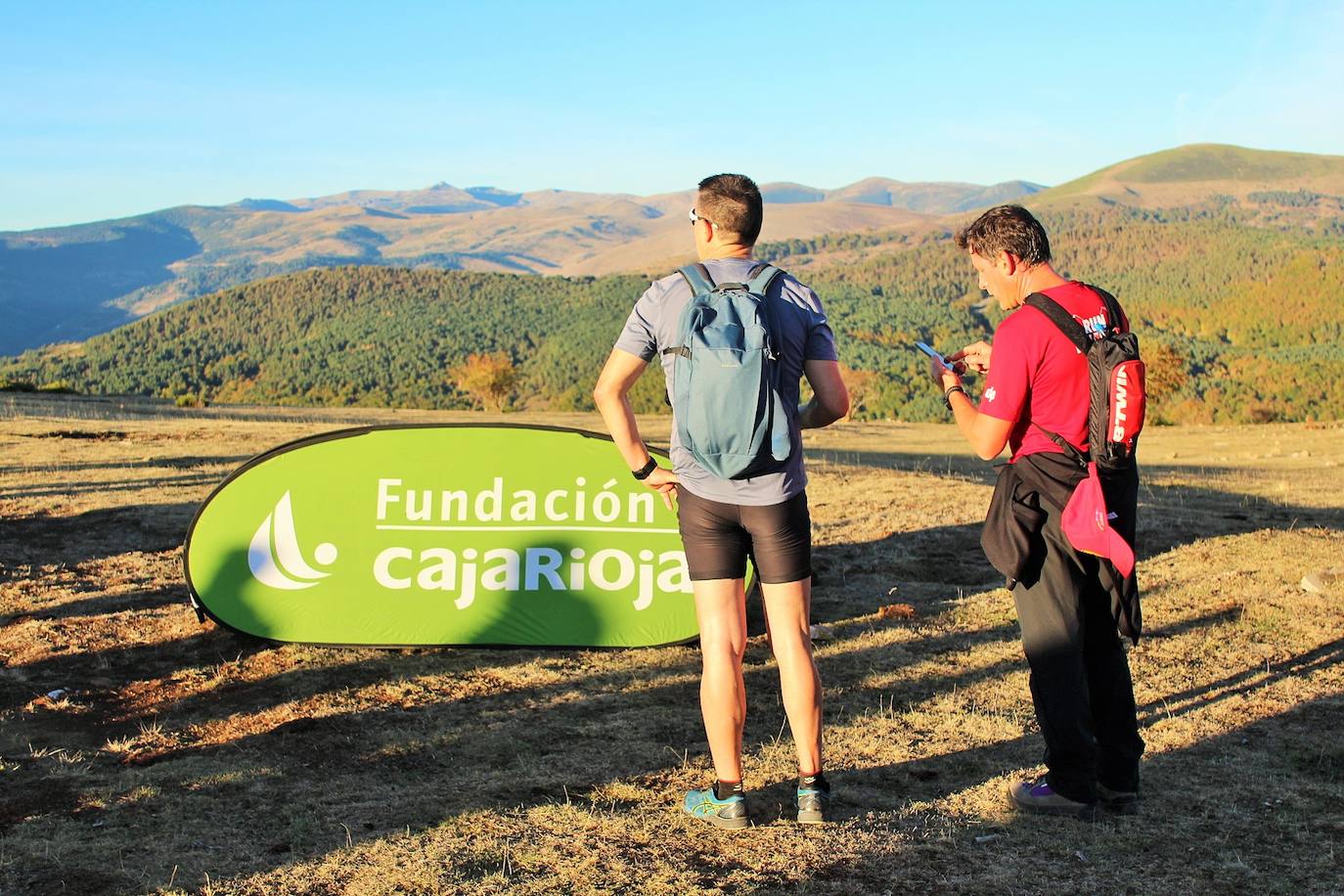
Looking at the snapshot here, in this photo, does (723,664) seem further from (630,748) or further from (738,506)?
(630,748)

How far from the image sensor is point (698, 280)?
3748 mm

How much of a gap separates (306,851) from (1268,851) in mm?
3270

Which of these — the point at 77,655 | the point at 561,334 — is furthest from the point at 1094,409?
the point at 561,334

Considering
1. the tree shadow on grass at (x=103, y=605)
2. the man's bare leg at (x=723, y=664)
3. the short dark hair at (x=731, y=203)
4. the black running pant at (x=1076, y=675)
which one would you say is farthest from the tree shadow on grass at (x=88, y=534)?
the black running pant at (x=1076, y=675)

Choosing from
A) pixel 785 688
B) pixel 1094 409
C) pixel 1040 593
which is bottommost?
pixel 785 688

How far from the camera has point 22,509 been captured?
10.4 metres

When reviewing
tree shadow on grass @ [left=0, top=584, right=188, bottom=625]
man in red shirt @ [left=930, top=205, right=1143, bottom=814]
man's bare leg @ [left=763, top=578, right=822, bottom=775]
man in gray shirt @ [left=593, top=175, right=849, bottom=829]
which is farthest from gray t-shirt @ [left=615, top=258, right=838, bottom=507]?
tree shadow on grass @ [left=0, top=584, right=188, bottom=625]

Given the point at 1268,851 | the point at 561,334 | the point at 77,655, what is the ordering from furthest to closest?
the point at 561,334 < the point at 77,655 < the point at 1268,851

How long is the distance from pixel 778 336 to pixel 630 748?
220 cm

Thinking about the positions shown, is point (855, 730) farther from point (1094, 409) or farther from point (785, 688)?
point (1094, 409)

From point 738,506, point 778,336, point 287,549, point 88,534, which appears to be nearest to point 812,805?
point 738,506

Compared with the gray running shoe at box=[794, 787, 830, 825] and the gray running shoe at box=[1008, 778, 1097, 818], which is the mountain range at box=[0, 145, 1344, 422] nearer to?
the gray running shoe at box=[1008, 778, 1097, 818]

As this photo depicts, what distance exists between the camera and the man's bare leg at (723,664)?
12.7 feet

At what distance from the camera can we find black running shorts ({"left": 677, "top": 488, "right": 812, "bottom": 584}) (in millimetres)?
3768
